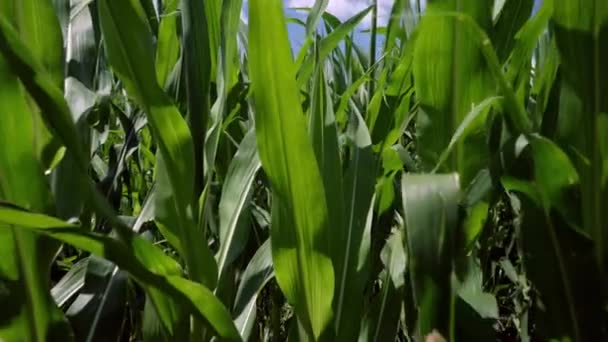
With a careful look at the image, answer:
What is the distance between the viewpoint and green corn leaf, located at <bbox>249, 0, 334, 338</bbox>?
0.49 metres

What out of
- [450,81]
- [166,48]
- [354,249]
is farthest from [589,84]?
[166,48]

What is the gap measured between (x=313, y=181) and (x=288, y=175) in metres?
0.02

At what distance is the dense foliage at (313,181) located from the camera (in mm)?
505

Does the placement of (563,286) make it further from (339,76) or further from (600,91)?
(339,76)

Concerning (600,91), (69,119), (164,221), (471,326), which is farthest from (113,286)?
(600,91)

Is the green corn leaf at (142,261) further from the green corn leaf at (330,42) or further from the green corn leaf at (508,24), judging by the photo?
the green corn leaf at (508,24)

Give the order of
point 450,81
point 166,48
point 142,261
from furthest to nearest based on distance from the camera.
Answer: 1. point 166,48
2. point 450,81
3. point 142,261

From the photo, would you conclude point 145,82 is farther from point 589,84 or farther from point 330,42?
point 589,84

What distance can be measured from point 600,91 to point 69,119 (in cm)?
44

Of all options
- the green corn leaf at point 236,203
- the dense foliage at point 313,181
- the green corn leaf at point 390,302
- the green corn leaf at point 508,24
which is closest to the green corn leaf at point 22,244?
the dense foliage at point 313,181

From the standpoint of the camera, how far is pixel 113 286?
0.64 m

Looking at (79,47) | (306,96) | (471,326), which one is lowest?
(471,326)

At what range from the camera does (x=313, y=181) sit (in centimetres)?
51

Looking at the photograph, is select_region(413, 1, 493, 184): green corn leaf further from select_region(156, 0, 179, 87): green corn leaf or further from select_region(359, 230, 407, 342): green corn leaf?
select_region(156, 0, 179, 87): green corn leaf
